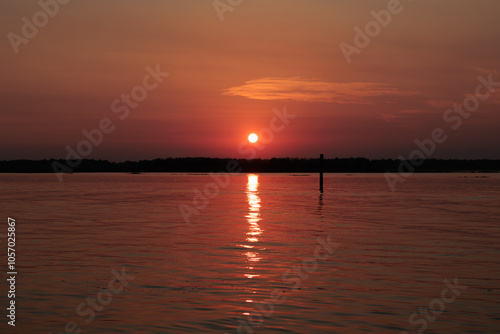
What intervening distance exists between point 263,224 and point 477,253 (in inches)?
587

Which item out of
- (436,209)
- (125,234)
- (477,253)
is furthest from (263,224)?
(436,209)

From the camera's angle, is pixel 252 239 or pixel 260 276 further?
pixel 252 239

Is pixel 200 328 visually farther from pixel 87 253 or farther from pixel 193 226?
pixel 193 226

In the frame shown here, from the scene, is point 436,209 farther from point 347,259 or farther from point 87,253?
point 87,253

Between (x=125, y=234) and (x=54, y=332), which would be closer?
(x=54, y=332)

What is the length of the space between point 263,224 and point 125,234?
9030 millimetres

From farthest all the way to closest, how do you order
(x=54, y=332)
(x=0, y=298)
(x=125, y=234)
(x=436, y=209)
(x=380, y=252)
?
1. (x=436, y=209)
2. (x=125, y=234)
3. (x=380, y=252)
4. (x=0, y=298)
5. (x=54, y=332)

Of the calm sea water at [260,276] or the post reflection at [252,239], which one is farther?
the post reflection at [252,239]

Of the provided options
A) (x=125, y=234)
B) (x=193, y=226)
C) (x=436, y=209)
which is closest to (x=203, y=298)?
(x=125, y=234)

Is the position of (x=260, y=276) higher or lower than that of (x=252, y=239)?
higher

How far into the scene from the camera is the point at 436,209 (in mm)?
49781

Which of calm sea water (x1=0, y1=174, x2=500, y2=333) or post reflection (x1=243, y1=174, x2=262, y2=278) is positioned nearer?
calm sea water (x1=0, y1=174, x2=500, y2=333)

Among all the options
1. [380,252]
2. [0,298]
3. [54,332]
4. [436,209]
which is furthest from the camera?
[436,209]

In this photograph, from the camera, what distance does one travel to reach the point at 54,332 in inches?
524
